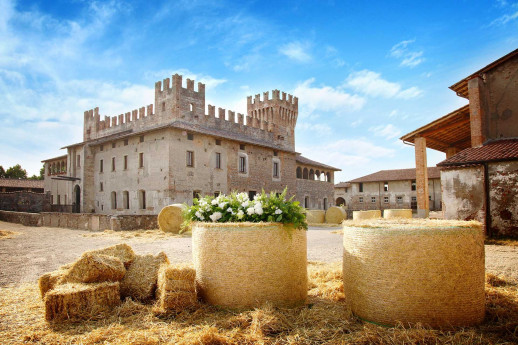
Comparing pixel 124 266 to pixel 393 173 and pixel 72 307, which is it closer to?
pixel 72 307

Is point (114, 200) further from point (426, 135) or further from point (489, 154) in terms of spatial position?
point (489, 154)

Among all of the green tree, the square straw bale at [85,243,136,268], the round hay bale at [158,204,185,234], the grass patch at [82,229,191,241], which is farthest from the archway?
the green tree

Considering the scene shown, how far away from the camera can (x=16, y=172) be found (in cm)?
5969

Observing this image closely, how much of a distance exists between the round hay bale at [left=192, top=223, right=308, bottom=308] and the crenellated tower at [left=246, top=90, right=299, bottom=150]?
98.0 ft

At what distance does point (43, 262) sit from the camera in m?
8.44

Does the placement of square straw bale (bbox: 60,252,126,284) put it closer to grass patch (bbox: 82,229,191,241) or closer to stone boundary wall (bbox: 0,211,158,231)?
grass patch (bbox: 82,229,191,241)

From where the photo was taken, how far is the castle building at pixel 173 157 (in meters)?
24.2

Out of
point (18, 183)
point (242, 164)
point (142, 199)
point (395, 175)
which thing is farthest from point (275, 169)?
point (18, 183)

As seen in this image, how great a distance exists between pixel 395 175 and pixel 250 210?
42942mm

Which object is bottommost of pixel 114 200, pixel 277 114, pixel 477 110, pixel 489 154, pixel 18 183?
pixel 114 200

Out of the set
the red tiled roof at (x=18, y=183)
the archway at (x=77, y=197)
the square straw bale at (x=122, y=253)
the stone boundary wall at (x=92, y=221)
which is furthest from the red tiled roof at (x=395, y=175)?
the square straw bale at (x=122, y=253)

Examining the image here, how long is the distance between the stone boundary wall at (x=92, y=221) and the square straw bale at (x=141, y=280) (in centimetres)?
1342

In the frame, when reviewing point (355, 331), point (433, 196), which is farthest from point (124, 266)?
point (433, 196)

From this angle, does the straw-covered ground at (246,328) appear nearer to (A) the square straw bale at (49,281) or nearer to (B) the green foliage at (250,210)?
(A) the square straw bale at (49,281)
